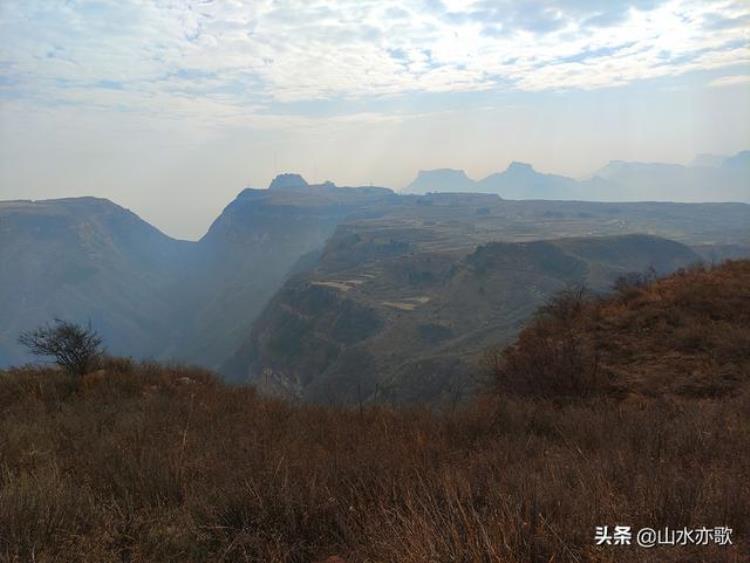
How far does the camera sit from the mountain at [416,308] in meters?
56.9

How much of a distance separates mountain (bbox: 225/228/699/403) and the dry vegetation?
33.1 metres

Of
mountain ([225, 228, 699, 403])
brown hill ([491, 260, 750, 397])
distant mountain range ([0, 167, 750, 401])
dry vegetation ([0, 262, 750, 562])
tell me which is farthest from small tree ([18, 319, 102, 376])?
mountain ([225, 228, 699, 403])

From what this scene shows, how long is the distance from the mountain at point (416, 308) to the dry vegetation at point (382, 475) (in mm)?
33097

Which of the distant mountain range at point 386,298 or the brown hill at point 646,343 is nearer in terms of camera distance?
the brown hill at point 646,343

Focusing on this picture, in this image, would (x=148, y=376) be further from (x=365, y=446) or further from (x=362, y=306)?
(x=362, y=306)

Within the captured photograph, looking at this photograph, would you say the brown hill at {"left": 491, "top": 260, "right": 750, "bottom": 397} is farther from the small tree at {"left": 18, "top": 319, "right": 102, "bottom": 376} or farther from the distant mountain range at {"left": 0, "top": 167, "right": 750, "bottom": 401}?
the small tree at {"left": 18, "top": 319, "right": 102, "bottom": 376}

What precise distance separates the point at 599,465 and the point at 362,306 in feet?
259

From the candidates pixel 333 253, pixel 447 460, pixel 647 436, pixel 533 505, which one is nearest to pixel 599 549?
pixel 533 505

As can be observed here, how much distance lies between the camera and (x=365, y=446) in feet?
15.0

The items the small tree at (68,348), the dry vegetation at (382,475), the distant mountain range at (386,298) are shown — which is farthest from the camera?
the distant mountain range at (386,298)

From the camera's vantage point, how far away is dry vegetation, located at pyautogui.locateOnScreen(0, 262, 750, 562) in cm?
279

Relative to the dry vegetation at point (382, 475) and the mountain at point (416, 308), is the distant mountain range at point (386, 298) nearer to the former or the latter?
the mountain at point (416, 308)

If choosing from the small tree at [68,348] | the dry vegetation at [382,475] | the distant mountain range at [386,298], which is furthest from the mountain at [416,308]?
the dry vegetation at [382,475]

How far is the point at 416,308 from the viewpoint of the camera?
3100 inches
